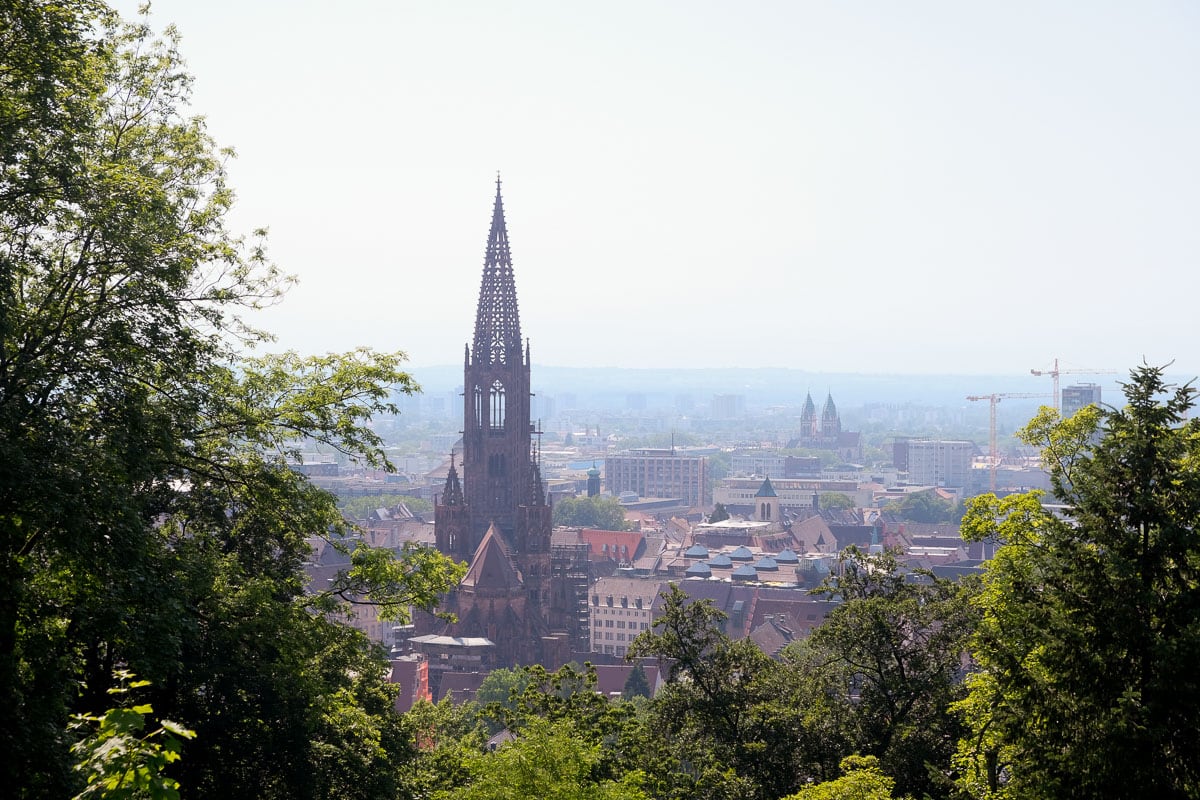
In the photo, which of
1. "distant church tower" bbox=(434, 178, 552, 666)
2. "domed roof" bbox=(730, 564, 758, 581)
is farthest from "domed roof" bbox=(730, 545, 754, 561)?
"distant church tower" bbox=(434, 178, 552, 666)

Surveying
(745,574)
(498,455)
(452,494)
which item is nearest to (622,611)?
(745,574)

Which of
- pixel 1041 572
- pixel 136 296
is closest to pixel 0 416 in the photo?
pixel 136 296

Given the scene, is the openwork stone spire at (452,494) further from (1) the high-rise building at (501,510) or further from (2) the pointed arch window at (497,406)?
(2) the pointed arch window at (497,406)

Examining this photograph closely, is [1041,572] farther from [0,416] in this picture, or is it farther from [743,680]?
[743,680]

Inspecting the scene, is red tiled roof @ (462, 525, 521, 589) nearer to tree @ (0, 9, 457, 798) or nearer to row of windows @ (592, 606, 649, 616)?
row of windows @ (592, 606, 649, 616)

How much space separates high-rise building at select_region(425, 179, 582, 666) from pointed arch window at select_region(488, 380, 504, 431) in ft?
0.24

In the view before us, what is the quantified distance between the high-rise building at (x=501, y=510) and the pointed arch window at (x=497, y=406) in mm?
74

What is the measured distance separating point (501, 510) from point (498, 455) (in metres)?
4.06

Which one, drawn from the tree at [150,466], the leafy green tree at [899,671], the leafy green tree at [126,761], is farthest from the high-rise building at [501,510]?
the leafy green tree at [126,761]

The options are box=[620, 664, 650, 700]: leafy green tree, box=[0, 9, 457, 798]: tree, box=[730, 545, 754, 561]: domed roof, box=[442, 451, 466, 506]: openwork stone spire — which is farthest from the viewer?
box=[730, 545, 754, 561]: domed roof

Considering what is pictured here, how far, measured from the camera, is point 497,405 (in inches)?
3880

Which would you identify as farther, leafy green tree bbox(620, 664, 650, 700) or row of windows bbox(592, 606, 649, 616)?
row of windows bbox(592, 606, 649, 616)

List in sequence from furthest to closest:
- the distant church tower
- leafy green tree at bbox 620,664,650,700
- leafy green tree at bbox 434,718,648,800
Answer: the distant church tower
leafy green tree at bbox 620,664,650,700
leafy green tree at bbox 434,718,648,800

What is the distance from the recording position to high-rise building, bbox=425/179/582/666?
86.8 metres
